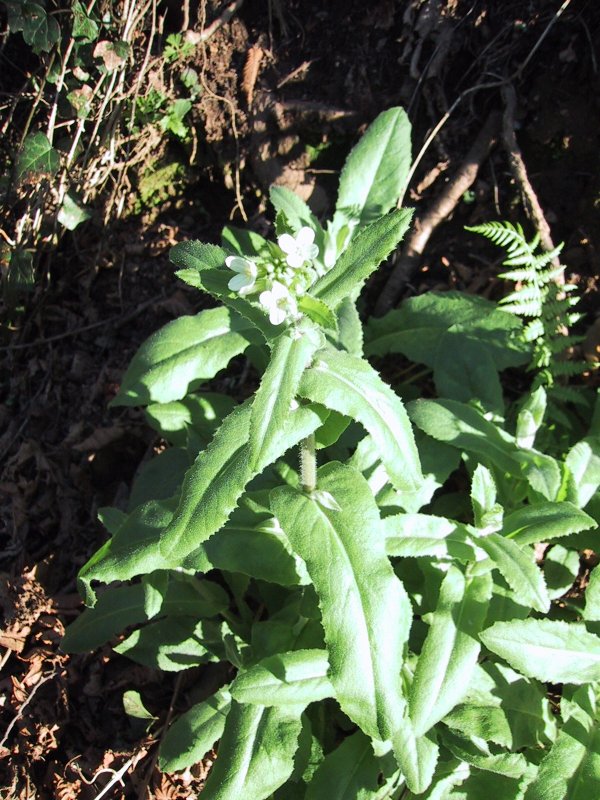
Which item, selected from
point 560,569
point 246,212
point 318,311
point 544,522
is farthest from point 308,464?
point 246,212

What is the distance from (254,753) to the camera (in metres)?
3.59

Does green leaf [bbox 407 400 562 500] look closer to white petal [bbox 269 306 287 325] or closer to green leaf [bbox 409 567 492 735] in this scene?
green leaf [bbox 409 567 492 735]

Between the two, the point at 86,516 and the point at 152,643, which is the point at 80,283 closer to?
the point at 86,516

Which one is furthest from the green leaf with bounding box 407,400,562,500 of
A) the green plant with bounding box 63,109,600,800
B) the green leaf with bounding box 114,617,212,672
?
the green leaf with bounding box 114,617,212,672

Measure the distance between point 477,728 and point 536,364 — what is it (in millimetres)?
2263

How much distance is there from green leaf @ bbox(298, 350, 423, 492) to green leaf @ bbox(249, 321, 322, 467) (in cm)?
13

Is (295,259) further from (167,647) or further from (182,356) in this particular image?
(167,647)

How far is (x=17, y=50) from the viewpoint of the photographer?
6020 mm

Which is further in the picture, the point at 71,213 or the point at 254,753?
the point at 71,213

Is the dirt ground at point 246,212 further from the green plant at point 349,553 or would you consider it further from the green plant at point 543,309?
the green plant at point 349,553

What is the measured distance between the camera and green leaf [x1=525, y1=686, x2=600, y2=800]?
11.0 feet

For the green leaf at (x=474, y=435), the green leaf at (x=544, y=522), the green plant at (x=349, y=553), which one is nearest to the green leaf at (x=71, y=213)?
the green plant at (x=349, y=553)

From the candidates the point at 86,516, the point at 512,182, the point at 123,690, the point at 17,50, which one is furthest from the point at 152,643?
the point at 17,50

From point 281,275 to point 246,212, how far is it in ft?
11.1
